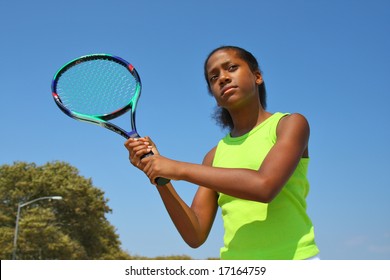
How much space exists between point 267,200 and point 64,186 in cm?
3211

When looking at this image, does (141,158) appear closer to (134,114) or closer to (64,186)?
(134,114)

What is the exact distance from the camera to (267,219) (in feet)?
8.66

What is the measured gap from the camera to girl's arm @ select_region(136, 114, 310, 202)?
254 centimetres

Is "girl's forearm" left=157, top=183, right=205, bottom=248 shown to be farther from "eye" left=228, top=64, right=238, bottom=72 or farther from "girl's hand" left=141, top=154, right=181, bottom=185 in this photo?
"eye" left=228, top=64, right=238, bottom=72

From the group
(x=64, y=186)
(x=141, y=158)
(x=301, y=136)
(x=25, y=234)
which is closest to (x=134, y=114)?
(x=141, y=158)

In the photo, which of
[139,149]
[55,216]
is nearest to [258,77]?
[139,149]

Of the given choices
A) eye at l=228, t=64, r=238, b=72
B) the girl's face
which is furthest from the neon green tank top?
eye at l=228, t=64, r=238, b=72

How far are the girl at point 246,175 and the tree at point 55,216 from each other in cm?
2863

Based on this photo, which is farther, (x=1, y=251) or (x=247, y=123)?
(x=1, y=251)

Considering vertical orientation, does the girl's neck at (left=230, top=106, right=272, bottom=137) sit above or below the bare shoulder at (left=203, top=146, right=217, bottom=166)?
above

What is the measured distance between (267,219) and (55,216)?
3207 cm

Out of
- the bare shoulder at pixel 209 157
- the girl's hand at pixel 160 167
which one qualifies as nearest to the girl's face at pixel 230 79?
the bare shoulder at pixel 209 157

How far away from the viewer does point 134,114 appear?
160 inches
